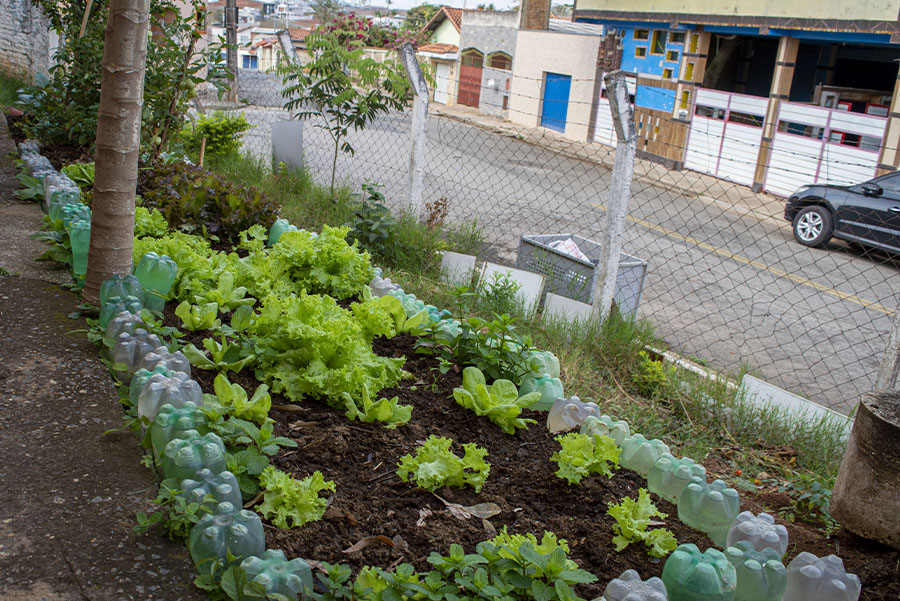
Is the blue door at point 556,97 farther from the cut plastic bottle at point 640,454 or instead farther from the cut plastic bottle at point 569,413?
the cut plastic bottle at point 640,454

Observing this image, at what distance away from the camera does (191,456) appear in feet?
7.22

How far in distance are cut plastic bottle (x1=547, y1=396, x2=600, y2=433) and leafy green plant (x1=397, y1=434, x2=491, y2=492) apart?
1.60 ft

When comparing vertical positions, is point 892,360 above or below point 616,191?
below

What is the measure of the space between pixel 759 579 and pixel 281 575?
1.26m

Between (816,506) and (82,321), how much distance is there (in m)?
3.25

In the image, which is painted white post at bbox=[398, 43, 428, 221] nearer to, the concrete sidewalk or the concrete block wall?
the concrete sidewalk

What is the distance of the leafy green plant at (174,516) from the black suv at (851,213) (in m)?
11.0

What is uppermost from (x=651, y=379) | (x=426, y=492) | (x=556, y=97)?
(x=556, y=97)

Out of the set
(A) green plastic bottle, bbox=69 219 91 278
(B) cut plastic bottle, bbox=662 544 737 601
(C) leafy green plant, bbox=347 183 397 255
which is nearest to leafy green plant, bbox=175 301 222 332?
(A) green plastic bottle, bbox=69 219 91 278

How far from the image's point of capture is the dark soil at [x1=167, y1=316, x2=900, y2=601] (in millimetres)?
2230

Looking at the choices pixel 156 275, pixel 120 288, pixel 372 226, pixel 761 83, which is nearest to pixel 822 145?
pixel 761 83

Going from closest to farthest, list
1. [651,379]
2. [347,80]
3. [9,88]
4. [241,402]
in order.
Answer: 1. [241,402]
2. [651,379]
3. [347,80]
4. [9,88]

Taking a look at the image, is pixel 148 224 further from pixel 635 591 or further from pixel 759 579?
pixel 759 579

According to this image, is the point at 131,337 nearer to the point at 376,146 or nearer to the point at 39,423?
the point at 39,423
